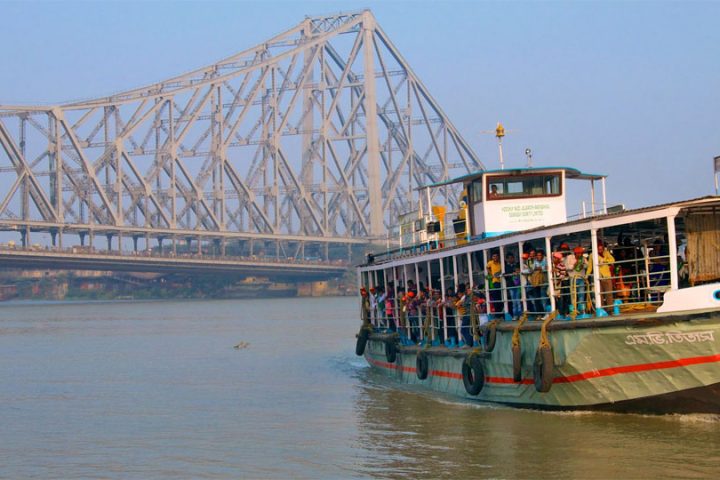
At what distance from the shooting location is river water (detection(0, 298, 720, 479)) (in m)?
15.1

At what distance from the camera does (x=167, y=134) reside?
111188 mm

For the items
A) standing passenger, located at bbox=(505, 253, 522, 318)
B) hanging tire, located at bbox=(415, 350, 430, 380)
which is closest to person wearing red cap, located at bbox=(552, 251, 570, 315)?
standing passenger, located at bbox=(505, 253, 522, 318)

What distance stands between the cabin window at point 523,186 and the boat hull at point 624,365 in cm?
333

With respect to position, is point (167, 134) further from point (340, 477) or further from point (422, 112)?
point (340, 477)

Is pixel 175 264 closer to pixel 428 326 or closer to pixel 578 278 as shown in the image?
pixel 428 326

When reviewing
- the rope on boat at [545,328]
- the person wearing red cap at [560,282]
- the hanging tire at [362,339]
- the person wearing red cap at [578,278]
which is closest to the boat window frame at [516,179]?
the person wearing red cap at [560,282]

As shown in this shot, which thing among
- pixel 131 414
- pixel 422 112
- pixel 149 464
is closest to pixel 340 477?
pixel 149 464

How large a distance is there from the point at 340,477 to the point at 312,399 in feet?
25.6

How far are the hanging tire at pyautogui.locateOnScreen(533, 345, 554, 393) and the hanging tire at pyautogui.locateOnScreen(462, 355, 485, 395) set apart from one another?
6.43 ft

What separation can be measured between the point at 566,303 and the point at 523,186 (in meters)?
3.69

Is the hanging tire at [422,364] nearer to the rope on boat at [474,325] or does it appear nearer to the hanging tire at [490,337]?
the rope on boat at [474,325]

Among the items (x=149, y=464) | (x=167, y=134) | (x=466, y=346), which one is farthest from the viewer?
(x=167, y=134)

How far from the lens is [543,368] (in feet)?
55.4

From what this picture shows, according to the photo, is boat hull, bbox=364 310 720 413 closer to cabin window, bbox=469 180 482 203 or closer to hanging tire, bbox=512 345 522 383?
hanging tire, bbox=512 345 522 383
